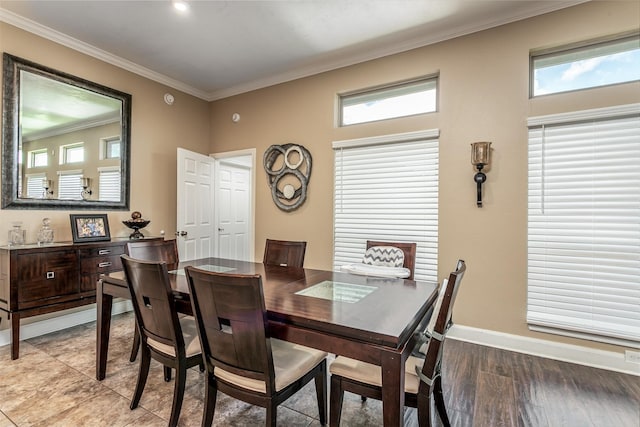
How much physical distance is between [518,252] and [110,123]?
4.52 m

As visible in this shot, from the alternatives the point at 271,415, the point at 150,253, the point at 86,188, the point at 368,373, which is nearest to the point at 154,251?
the point at 150,253

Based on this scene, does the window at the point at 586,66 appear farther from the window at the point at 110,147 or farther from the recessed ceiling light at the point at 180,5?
the window at the point at 110,147

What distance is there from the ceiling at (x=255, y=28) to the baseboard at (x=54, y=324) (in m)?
2.83

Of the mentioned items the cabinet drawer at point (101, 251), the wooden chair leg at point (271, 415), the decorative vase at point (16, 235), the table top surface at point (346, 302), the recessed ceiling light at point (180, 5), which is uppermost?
the recessed ceiling light at point (180, 5)

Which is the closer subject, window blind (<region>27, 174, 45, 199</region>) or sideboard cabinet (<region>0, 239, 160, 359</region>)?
sideboard cabinet (<region>0, 239, 160, 359</region>)

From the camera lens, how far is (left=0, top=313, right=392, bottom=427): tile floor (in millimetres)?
1801

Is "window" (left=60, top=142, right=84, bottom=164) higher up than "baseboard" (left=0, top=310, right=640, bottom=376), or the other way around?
"window" (left=60, top=142, right=84, bottom=164)

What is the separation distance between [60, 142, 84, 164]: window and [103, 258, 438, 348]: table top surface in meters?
1.85

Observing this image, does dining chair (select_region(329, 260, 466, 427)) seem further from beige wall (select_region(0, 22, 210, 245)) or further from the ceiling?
beige wall (select_region(0, 22, 210, 245))

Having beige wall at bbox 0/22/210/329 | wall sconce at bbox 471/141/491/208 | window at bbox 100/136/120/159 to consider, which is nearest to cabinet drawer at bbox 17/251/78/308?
beige wall at bbox 0/22/210/329

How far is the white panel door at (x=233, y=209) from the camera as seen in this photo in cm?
500

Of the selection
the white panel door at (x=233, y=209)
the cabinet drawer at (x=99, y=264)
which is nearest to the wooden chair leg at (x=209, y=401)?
the cabinet drawer at (x=99, y=264)

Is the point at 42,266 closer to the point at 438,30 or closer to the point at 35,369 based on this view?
the point at 35,369

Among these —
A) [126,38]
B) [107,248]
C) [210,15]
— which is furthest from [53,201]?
[210,15]
